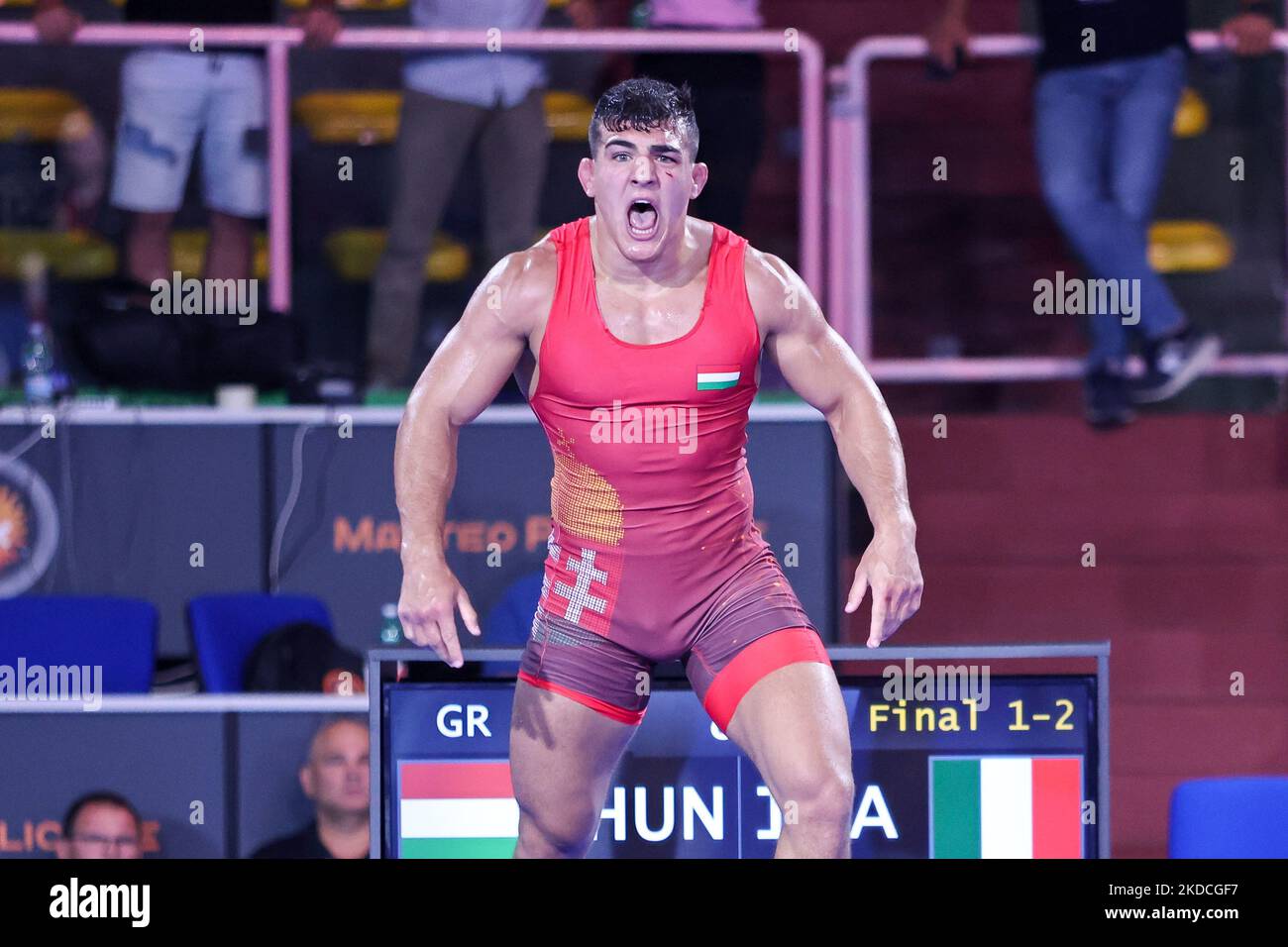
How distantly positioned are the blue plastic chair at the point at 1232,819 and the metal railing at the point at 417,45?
8.50 feet

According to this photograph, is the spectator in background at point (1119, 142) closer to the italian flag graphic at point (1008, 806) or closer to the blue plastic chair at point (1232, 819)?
the italian flag graphic at point (1008, 806)

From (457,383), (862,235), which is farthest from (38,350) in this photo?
(457,383)

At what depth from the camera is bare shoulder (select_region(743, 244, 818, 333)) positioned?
357 cm

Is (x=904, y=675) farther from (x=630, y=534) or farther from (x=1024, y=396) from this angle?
(x=1024, y=396)

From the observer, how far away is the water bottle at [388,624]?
575 cm

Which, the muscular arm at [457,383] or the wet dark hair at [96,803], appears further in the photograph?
the wet dark hair at [96,803]

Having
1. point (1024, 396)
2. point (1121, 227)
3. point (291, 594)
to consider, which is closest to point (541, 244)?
point (291, 594)

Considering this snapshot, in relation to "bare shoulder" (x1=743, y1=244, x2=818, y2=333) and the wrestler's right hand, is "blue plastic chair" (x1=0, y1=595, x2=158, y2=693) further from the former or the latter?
"bare shoulder" (x1=743, y1=244, x2=818, y2=333)

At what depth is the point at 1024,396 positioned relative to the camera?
288 inches

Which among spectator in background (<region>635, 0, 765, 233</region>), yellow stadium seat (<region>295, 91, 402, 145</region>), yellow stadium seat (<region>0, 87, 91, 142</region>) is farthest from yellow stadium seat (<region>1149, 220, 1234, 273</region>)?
yellow stadium seat (<region>0, 87, 91, 142</region>)

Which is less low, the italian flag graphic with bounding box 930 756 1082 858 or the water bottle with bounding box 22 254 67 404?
the water bottle with bounding box 22 254 67 404

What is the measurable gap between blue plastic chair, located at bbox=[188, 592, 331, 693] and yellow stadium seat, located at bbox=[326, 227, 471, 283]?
1939 millimetres

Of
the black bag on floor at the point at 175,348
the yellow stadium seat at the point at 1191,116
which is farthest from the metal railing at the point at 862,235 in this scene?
the black bag on floor at the point at 175,348

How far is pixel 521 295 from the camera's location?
11.6ft
